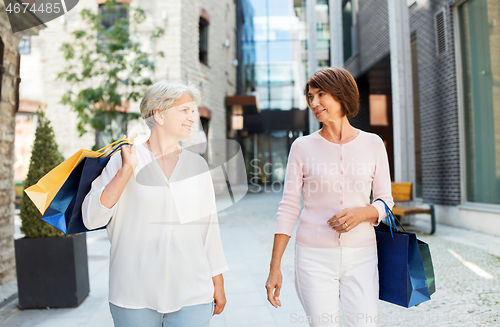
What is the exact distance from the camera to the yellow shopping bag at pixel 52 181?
4.60 ft

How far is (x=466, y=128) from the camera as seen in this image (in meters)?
7.42

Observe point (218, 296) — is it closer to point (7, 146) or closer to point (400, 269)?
point (400, 269)

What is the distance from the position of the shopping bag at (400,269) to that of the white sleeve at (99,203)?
112 cm

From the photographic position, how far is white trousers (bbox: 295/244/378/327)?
5.22 feet

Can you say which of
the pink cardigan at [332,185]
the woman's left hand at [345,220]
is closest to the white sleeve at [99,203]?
the pink cardigan at [332,185]

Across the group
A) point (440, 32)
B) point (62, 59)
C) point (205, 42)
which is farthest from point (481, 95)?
point (62, 59)

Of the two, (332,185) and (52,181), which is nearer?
(52,181)

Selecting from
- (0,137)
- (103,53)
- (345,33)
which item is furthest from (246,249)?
(345,33)

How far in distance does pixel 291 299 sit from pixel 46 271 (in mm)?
2347

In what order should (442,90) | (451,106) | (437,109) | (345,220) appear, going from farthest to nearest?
(437,109) → (442,90) → (451,106) → (345,220)

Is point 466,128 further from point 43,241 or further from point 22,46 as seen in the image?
point 22,46

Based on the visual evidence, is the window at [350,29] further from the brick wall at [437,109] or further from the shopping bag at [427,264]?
the shopping bag at [427,264]

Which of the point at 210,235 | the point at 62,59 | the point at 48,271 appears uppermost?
the point at 62,59

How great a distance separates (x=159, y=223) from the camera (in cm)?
148
